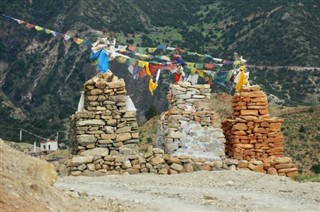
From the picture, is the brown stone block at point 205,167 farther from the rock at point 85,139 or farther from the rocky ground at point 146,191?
the rock at point 85,139

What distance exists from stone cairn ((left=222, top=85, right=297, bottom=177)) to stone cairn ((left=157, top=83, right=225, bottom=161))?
1.96 ft

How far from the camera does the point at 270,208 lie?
10.2 metres

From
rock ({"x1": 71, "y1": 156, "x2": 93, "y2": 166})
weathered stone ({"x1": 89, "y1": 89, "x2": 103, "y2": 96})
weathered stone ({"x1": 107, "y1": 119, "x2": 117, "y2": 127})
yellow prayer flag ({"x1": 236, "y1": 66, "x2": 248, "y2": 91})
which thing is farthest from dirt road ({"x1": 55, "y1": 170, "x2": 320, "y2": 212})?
yellow prayer flag ({"x1": 236, "y1": 66, "x2": 248, "y2": 91})

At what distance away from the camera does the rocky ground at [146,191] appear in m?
8.07

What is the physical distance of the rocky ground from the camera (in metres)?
8.07

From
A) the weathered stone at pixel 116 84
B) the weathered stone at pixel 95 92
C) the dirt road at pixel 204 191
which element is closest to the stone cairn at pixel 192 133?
the dirt road at pixel 204 191

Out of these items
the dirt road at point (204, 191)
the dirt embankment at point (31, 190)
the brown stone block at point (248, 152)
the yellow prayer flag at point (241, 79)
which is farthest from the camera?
the yellow prayer flag at point (241, 79)

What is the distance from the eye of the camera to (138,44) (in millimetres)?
86375

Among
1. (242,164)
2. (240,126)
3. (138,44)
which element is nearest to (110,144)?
(242,164)

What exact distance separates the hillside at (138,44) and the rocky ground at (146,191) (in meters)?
51.0

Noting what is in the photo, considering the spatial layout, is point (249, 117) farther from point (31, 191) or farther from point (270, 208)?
point (31, 191)

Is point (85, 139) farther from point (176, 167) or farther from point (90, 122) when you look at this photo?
point (176, 167)

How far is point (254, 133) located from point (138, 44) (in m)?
71.7

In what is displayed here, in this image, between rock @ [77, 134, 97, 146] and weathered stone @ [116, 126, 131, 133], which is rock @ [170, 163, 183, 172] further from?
rock @ [77, 134, 97, 146]
